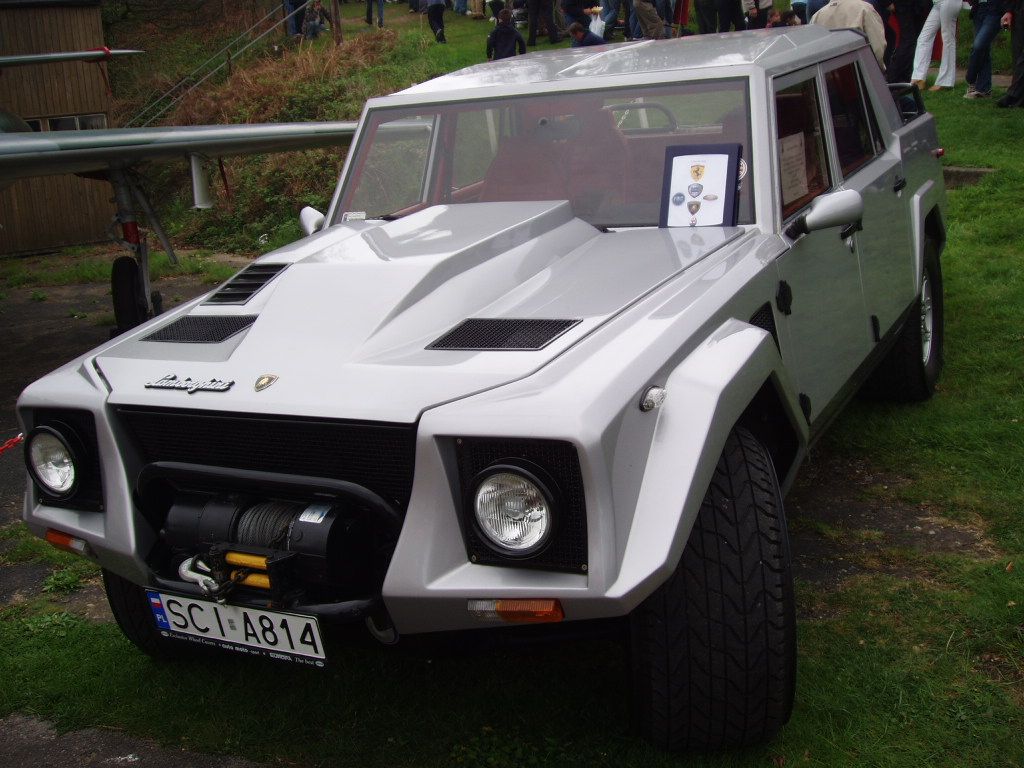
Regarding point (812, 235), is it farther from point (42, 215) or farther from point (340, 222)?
point (42, 215)

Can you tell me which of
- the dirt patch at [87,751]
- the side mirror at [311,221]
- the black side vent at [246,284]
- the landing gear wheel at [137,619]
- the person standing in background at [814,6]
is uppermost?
the person standing in background at [814,6]

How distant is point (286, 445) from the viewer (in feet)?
8.85

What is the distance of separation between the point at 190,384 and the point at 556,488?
108 cm

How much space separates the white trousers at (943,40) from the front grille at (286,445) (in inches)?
464

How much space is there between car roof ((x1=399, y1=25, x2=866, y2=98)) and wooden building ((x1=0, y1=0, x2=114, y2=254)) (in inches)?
449

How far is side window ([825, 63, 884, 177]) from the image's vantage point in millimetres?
4480

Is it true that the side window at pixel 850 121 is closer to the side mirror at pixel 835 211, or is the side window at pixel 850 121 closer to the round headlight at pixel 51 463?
the side mirror at pixel 835 211

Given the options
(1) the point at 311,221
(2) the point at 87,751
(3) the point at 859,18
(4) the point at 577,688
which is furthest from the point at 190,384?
(3) the point at 859,18

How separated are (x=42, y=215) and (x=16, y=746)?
12.6 metres

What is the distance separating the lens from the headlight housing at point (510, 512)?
7.80 ft

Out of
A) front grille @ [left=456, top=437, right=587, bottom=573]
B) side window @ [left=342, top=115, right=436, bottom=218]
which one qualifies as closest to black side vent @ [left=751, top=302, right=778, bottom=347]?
front grille @ [left=456, top=437, right=587, bottom=573]

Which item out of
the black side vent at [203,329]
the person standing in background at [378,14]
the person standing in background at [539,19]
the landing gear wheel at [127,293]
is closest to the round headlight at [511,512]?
the black side vent at [203,329]

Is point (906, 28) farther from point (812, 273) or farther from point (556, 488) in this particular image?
point (556, 488)

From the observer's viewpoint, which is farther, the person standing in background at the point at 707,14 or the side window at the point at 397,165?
the person standing in background at the point at 707,14
